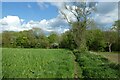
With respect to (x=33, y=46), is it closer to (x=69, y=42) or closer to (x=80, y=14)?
(x=69, y=42)

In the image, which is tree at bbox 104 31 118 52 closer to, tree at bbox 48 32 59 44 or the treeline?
the treeline

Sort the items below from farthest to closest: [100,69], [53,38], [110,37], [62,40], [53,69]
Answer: [53,38] < [62,40] < [110,37] < [53,69] < [100,69]

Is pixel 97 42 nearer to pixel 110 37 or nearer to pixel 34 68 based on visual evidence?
pixel 110 37

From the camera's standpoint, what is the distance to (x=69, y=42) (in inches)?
2286

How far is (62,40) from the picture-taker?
6531 cm

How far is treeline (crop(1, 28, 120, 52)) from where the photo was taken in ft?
186

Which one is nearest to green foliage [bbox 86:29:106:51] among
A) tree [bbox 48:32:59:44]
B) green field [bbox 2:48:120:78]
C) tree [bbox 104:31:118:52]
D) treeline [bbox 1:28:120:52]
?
treeline [bbox 1:28:120:52]

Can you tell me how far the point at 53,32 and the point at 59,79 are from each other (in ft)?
265

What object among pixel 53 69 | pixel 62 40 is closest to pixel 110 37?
pixel 62 40

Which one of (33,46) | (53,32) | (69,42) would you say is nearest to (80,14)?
(69,42)

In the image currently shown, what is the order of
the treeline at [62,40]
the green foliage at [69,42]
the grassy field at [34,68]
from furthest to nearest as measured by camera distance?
the treeline at [62,40]
the green foliage at [69,42]
the grassy field at [34,68]

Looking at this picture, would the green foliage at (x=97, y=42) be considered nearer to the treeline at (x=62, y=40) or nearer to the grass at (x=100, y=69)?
the treeline at (x=62, y=40)

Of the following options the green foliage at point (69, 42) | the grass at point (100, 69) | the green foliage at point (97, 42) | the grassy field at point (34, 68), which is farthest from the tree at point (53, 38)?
the grass at point (100, 69)

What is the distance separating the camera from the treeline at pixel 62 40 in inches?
2236
